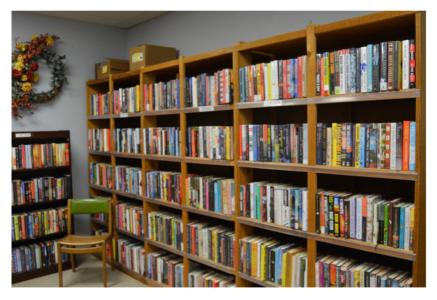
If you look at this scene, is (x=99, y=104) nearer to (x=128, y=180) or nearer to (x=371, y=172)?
(x=128, y=180)

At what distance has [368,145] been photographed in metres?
1.89

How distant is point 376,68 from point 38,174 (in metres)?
3.90

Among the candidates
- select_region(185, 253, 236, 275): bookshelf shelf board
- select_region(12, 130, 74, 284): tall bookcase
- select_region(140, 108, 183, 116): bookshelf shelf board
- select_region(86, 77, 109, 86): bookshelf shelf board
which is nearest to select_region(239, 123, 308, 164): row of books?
select_region(140, 108, 183, 116): bookshelf shelf board

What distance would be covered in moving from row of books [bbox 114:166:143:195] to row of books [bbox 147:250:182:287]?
65 centimetres

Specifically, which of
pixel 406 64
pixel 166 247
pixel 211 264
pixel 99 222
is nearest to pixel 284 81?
pixel 406 64

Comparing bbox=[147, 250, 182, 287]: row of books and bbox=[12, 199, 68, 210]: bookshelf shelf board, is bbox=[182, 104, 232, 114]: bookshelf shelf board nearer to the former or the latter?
bbox=[147, 250, 182, 287]: row of books

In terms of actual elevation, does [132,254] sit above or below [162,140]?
below

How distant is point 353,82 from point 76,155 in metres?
3.56

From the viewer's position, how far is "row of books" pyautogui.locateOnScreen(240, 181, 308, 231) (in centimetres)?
220

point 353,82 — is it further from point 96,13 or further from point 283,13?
point 96,13

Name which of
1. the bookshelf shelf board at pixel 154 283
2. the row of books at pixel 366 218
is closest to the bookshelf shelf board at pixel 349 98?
the row of books at pixel 366 218

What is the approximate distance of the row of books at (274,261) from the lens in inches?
88.0

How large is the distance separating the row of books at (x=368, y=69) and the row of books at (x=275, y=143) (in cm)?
30

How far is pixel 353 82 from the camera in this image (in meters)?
1.94
